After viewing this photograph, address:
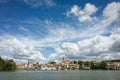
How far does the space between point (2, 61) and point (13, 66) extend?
39.0ft

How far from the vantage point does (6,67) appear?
609ft

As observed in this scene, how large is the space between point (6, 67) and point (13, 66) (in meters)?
7.16

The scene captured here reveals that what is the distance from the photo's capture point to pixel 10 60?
192 m

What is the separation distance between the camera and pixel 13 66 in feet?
628

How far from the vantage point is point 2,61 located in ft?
600

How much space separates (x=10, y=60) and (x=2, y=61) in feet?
33.1

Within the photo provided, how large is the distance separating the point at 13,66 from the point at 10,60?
553 cm

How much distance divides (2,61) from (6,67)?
6222 millimetres
